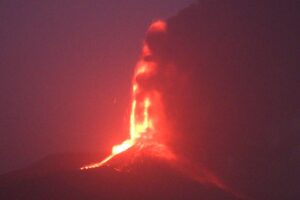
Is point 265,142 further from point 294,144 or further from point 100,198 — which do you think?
point 100,198

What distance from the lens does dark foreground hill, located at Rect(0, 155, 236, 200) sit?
33750mm

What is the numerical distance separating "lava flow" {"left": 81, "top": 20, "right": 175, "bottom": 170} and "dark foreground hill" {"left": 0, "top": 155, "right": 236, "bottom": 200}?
15.6 ft

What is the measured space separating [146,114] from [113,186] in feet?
50.2

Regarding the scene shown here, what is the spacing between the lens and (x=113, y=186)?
1398 inches

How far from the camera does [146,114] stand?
164 ft

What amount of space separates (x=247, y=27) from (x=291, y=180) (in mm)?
15830

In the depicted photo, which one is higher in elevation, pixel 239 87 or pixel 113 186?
pixel 239 87

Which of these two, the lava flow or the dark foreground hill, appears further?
the lava flow

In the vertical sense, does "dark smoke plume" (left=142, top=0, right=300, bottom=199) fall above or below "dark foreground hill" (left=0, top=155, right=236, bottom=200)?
above

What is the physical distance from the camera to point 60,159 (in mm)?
51125

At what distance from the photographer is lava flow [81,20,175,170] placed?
152 ft

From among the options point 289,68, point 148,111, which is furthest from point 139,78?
point 289,68

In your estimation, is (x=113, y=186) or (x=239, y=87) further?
(x=239, y=87)

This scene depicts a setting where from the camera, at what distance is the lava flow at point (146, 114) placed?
46.5m
